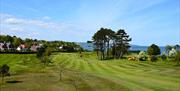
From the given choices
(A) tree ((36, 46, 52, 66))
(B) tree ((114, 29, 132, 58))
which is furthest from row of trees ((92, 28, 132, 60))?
(A) tree ((36, 46, 52, 66))

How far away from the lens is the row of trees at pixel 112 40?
133512 millimetres

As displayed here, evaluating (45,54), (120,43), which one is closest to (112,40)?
(120,43)

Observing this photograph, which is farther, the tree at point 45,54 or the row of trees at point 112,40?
the row of trees at point 112,40

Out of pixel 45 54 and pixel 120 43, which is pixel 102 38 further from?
pixel 45 54

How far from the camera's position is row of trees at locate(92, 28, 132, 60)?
134 meters

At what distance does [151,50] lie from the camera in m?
124

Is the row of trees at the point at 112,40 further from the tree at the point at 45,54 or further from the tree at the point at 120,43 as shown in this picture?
the tree at the point at 45,54

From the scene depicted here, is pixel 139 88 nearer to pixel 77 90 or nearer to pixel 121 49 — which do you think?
pixel 77 90

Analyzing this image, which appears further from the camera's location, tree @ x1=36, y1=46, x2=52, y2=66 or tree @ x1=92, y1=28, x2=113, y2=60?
tree @ x1=92, y1=28, x2=113, y2=60

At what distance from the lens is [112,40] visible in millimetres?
137625

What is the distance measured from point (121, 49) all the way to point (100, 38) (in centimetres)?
1026

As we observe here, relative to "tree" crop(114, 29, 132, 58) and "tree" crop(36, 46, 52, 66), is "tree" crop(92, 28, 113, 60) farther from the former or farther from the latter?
"tree" crop(36, 46, 52, 66)

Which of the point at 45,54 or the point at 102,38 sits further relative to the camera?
the point at 102,38

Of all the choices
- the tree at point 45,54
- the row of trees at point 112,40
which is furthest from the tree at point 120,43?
the tree at point 45,54
